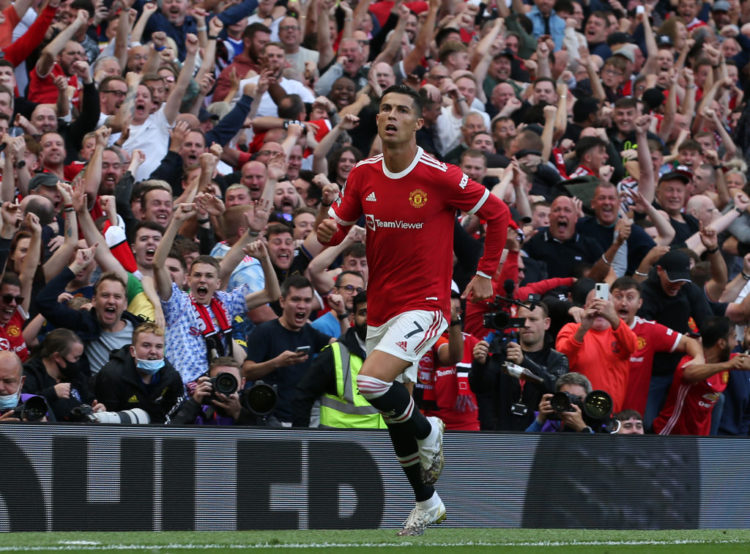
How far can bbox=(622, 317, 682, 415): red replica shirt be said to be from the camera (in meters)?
11.4

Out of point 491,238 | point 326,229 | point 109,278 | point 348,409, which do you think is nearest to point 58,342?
point 109,278

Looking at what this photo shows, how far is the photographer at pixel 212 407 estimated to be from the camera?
9.54 meters

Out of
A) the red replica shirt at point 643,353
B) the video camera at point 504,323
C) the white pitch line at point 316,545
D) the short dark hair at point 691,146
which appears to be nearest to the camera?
the white pitch line at point 316,545

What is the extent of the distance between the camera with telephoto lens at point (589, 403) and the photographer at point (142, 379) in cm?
266

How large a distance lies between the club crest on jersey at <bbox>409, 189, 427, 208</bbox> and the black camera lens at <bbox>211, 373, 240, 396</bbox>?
2.15 meters

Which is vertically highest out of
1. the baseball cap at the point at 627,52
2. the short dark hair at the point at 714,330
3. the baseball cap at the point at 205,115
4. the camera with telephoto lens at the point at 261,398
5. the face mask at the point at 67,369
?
the baseball cap at the point at 627,52

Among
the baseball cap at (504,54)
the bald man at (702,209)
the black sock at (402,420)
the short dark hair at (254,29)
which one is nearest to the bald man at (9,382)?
the black sock at (402,420)

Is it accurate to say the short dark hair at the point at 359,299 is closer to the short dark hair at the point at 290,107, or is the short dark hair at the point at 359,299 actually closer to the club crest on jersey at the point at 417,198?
the club crest on jersey at the point at 417,198

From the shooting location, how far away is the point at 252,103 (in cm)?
1460

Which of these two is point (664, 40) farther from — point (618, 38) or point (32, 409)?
point (32, 409)

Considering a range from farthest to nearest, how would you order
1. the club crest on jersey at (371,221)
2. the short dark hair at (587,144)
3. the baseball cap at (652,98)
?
1. the baseball cap at (652,98)
2. the short dark hair at (587,144)
3. the club crest on jersey at (371,221)

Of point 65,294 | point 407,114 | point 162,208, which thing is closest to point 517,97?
point 162,208

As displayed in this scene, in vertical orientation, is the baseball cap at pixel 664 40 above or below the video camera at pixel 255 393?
above

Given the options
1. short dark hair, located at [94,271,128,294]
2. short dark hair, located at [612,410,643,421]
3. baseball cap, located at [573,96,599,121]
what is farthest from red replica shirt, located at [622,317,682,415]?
baseball cap, located at [573,96,599,121]
